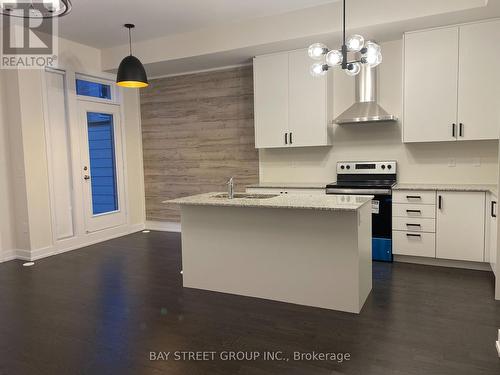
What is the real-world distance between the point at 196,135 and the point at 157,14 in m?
2.04

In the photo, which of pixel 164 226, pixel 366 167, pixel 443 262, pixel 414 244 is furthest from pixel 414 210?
pixel 164 226

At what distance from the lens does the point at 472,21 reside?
3939mm

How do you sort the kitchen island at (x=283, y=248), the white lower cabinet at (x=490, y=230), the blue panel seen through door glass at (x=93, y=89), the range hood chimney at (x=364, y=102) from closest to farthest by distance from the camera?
1. the kitchen island at (x=283, y=248)
2. the white lower cabinet at (x=490, y=230)
3. the range hood chimney at (x=364, y=102)
4. the blue panel seen through door glass at (x=93, y=89)

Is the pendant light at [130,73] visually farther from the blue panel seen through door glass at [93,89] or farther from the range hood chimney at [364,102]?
the range hood chimney at [364,102]

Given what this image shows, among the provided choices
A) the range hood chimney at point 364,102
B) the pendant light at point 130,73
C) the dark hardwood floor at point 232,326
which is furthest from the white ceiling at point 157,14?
the dark hardwood floor at point 232,326

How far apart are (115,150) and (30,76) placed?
66.3 inches

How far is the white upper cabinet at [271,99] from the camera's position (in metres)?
4.89

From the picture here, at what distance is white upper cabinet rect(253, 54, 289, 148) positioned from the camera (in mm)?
4891

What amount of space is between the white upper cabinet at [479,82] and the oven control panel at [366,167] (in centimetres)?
87

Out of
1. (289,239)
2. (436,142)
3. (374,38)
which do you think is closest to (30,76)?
(289,239)

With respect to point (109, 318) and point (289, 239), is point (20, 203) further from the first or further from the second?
point (289, 239)

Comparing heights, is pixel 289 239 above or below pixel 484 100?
below

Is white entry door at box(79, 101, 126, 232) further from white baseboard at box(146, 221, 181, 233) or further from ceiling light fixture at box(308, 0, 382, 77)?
ceiling light fixture at box(308, 0, 382, 77)

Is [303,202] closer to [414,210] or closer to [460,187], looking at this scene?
[414,210]
